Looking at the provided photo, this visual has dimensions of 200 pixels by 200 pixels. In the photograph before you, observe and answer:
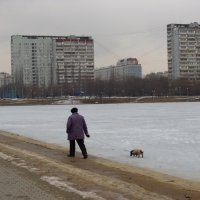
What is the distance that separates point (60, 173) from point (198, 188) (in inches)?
129

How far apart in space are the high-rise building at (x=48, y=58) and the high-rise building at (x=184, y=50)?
30.9 metres

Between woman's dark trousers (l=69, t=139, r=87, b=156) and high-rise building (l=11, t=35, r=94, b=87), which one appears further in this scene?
high-rise building (l=11, t=35, r=94, b=87)

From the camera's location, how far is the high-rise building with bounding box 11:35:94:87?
175000 mm

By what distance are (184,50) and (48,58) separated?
5210 centimetres

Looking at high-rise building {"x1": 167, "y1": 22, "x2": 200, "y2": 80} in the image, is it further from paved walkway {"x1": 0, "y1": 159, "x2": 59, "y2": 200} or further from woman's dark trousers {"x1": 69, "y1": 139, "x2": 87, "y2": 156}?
paved walkway {"x1": 0, "y1": 159, "x2": 59, "y2": 200}

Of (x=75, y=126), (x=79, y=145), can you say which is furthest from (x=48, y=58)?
(x=75, y=126)

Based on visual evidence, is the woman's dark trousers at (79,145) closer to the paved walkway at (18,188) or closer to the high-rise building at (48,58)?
the paved walkway at (18,188)

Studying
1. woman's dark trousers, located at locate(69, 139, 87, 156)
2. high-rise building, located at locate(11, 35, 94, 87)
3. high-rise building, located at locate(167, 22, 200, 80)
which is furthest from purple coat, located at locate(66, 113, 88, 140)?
high-rise building, located at locate(11, 35, 94, 87)

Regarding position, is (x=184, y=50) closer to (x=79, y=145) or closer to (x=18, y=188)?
(x=79, y=145)

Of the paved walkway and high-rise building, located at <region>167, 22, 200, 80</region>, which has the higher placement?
high-rise building, located at <region>167, 22, 200, 80</region>

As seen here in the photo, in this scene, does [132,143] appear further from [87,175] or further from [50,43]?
[50,43]

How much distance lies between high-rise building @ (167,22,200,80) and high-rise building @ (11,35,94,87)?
30921 mm

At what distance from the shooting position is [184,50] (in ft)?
531

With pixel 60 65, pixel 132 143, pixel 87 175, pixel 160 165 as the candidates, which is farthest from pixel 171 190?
pixel 60 65
